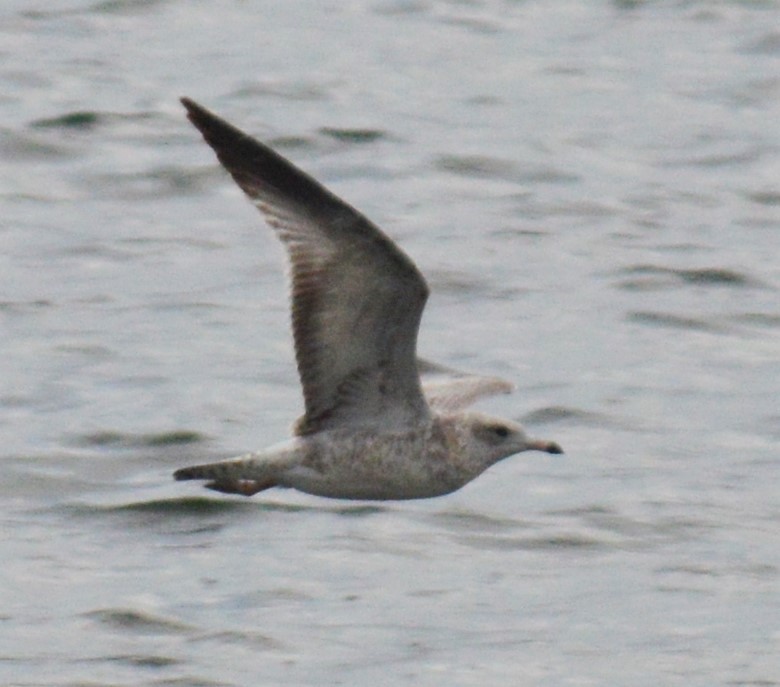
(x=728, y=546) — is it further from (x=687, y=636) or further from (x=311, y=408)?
(x=311, y=408)

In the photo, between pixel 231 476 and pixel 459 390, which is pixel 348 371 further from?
pixel 459 390

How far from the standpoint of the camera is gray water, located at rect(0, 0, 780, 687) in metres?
13.2

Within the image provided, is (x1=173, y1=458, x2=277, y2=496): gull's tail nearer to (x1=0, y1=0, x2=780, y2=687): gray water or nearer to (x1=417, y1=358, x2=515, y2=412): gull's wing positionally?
(x1=417, y1=358, x2=515, y2=412): gull's wing

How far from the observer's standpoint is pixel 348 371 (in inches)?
416

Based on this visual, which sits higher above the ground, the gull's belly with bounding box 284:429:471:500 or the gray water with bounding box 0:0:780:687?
the gull's belly with bounding box 284:429:471:500

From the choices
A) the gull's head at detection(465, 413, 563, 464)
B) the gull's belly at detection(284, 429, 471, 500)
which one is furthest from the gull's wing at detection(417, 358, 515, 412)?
the gull's belly at detection(284, 429, 471, 500)

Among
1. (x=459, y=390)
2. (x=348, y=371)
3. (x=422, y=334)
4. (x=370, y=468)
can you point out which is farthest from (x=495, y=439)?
(x=422, y=334)

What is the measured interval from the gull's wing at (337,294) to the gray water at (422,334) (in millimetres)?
2215

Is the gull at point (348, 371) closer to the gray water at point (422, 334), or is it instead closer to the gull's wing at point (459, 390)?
the gull's wing at point (459, 390)

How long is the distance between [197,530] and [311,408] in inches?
145

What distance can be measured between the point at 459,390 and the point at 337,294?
1948 mm

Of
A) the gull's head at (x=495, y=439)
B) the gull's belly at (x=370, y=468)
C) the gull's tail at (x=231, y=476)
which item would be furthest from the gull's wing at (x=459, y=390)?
the gull's tail at (x=231, y=476)

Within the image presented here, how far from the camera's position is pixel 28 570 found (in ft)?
45.5

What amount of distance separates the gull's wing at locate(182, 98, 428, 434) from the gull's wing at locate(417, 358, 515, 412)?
3.63 ft
